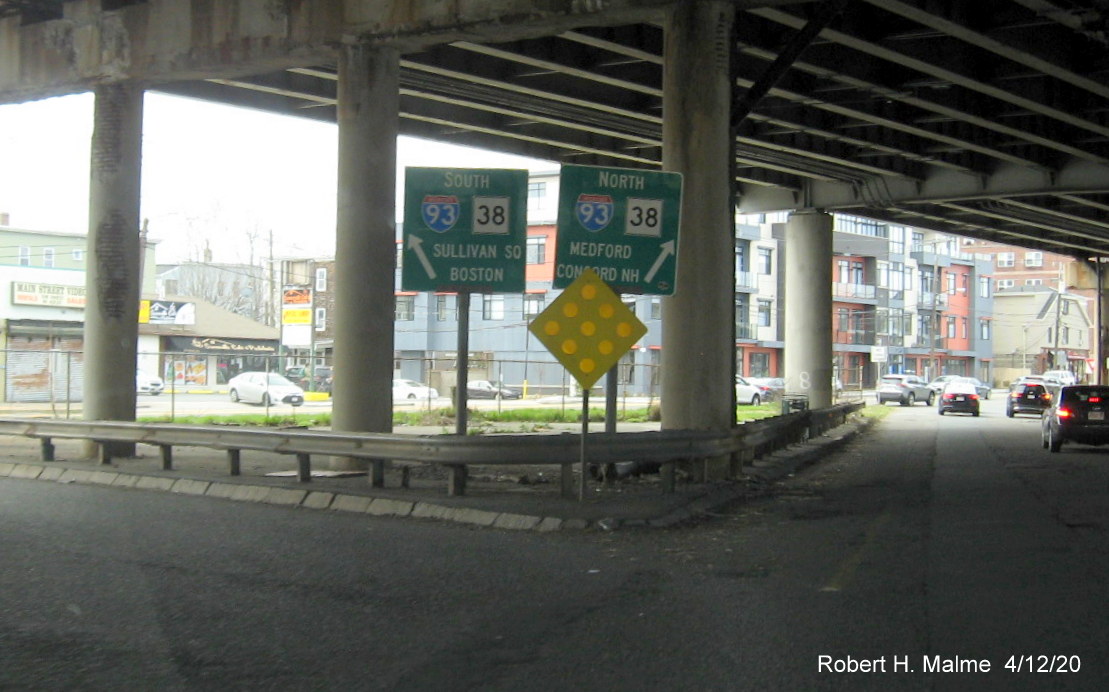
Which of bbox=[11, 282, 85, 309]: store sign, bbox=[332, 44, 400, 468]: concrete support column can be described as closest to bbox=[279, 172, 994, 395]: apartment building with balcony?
bbox=[11, 282, 85, 309]: store sign

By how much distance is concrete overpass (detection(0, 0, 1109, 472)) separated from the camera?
1623 centimetres

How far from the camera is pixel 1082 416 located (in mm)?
24141

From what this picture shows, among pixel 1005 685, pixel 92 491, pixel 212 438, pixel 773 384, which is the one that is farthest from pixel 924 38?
pixel 773 384

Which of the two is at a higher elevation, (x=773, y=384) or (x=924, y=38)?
(x=924, y=38)

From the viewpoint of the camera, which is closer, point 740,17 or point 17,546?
point 17,546

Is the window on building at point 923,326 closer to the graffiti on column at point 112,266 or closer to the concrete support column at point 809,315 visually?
the concrete support column at point 809,315

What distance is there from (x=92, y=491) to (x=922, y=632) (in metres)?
11.1

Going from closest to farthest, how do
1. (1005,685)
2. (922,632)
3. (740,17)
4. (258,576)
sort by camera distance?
(1005,685), (922,632), (258,576), (740,17)

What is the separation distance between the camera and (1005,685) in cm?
603

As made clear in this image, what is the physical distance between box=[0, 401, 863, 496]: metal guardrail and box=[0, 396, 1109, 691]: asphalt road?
48.8 inches

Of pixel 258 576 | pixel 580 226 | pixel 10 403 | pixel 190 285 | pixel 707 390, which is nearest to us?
pixel 258 576

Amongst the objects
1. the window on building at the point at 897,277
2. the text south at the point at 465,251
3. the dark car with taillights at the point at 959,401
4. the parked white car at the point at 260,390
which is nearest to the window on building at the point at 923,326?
the window on building at the point at 897,277

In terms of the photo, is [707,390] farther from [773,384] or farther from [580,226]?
[773,384]

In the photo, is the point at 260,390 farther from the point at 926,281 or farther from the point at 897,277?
the point at 926,281
